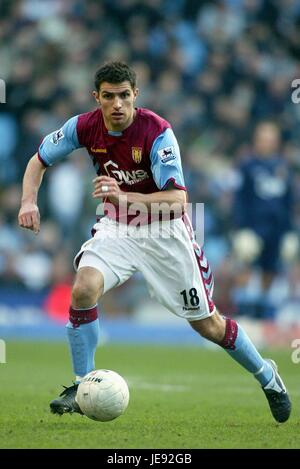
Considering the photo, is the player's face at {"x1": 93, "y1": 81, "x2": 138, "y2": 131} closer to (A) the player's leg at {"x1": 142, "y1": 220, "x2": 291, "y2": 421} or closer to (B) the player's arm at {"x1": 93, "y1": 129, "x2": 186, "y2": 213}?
(B) the player's arm at {"x1": 93, "y1": 129, "x2": 186, "y2": 213}

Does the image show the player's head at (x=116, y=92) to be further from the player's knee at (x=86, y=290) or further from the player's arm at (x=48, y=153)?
the player's knee at (x=86, y=290)

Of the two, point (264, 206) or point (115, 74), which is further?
point (264, 206)

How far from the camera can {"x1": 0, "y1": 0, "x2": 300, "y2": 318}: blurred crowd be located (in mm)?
14266

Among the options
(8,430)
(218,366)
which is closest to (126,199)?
(8,430)

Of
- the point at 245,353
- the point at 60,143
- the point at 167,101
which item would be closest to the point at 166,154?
the point at 60,143

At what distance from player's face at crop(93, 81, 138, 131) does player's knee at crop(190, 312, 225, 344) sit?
→ 1368mm

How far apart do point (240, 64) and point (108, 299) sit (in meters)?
4.79

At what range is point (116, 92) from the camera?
638 cm

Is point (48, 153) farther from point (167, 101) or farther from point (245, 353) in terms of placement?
point (167, 101)

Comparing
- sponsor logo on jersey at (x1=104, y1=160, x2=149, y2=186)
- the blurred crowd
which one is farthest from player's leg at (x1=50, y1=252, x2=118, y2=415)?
the blurred crowd

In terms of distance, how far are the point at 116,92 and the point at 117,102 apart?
6 centimetres

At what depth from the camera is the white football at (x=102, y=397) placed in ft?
19.5
